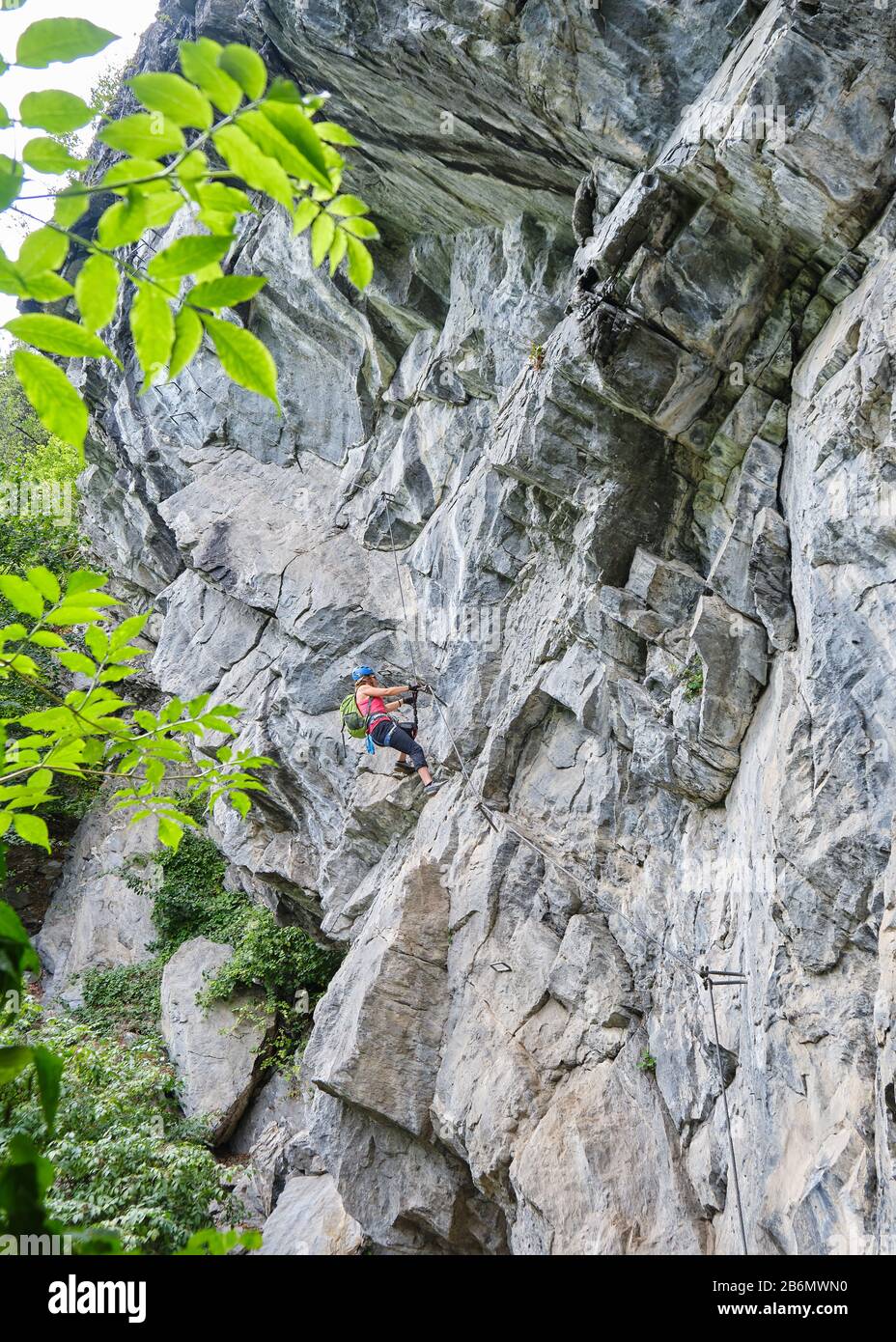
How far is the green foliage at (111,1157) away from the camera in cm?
922

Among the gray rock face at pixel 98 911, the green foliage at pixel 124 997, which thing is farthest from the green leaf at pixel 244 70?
the gray rock face at pixel 98 911

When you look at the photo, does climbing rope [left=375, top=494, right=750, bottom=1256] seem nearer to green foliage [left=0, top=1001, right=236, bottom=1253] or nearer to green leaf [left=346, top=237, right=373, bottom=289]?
green foliage [left=0, top=1001, right=236, bottom=1253]

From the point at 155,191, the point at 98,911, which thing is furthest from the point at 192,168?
the point at 98,911

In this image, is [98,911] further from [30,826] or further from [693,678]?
[30,826]

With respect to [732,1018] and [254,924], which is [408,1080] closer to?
[732,1018]

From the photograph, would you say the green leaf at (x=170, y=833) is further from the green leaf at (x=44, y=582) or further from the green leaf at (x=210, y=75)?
the green leaf at (x=210, y=75)

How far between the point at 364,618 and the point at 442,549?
187 centimetres

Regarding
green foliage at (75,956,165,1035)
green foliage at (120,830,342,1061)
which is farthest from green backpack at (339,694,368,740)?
green foliage at (75,956,165,1035)

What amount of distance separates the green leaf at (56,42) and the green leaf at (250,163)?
0.87ft

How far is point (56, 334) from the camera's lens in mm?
1368

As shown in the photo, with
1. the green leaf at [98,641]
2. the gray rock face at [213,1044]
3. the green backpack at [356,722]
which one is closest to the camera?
the green leaf at [98,641]

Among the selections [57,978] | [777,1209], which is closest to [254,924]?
[57,978]

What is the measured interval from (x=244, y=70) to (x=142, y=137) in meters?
0.18

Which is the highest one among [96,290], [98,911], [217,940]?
[96,290]
